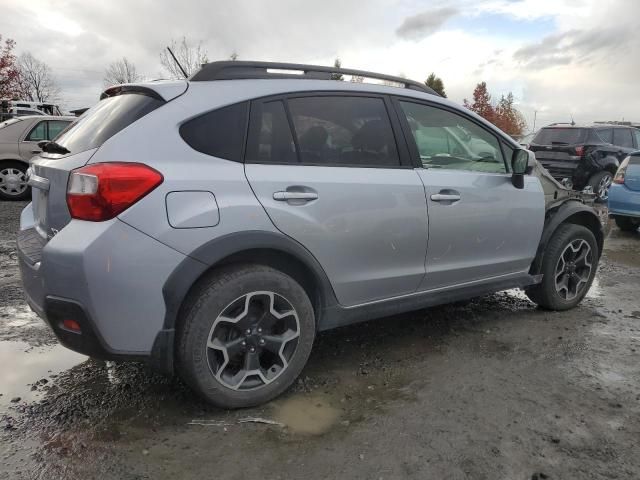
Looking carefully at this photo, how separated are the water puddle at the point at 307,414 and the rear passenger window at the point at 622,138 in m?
11.6

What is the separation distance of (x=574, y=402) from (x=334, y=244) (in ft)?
5.24

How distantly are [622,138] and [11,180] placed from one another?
42.5ft

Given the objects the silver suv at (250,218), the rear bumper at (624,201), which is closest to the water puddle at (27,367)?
the silver suv at (250,218)

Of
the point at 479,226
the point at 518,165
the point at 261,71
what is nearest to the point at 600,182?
the point at 518,165

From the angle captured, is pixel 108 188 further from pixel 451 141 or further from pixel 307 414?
pixel 451 141

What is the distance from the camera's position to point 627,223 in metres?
8.82

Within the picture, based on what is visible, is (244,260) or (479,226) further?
(479,226)

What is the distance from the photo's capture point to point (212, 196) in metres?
2.56

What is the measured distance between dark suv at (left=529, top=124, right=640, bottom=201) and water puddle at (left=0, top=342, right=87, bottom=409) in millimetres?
10522


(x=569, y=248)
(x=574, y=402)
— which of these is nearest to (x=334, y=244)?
(x=574, y=402)

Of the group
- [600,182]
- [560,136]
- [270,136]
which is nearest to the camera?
[270,136]

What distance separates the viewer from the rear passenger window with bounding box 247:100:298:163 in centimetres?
279

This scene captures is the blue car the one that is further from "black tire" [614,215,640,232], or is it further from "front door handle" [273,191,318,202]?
"front door handle" [273,191,318,202]

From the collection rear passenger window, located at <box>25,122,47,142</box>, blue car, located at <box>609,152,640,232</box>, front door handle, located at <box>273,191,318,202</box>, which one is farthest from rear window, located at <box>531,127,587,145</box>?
front door handle, located at <box>273,191,318,202</box>
